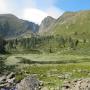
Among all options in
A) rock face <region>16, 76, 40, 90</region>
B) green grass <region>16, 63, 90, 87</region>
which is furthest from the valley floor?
rock face <region>16, 76, 40, 90</region>

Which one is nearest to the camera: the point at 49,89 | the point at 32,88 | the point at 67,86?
the point at 32,88

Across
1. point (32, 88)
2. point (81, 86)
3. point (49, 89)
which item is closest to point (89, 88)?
point (81, 86)

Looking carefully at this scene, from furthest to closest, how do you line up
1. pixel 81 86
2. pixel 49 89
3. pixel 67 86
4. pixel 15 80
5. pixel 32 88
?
pixel 15 80 < pixel 49 89 < pixel 67 86 < pixel 81 86 < pixel 32 88

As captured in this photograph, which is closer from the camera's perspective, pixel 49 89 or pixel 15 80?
pixel 49 89

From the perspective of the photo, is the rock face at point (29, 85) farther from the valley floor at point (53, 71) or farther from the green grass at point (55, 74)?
the green grass at point (55, 74)

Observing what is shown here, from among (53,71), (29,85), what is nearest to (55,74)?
(53,71)

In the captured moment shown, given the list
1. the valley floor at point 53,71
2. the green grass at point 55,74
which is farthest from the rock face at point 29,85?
the green grass at point 55,74

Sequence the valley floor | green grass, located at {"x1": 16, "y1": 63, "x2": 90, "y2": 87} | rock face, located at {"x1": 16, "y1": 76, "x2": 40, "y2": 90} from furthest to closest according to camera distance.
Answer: the valley floor < green grass, located at {"x1": 16, "y1": 63, "x2": 90, "y2": 87} < rock face, located at {"x1": 16, "y1": 76, "x2": 40, "y2": 90}

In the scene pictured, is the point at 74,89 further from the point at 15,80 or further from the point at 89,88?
the point at 15,80

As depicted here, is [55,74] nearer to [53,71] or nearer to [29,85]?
[53,71]

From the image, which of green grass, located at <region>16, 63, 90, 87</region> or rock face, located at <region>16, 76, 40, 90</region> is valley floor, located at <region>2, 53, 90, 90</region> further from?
rock face, located at <region>16, 76, 40, 90</region>

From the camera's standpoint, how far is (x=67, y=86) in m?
30.2

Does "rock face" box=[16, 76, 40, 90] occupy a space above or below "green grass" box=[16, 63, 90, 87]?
above

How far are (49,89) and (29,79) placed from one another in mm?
7042
